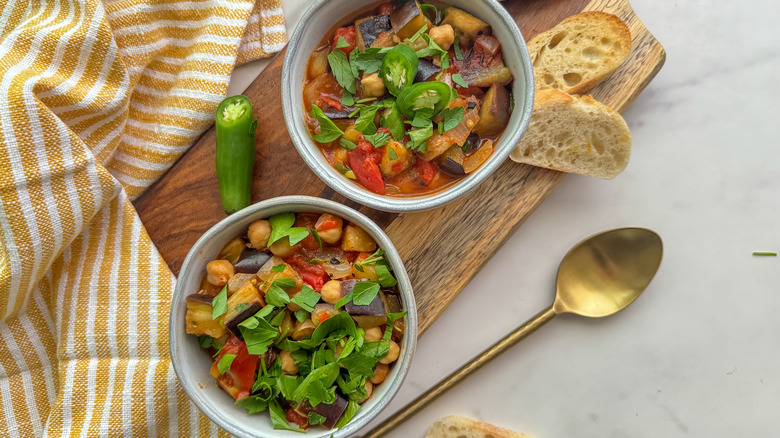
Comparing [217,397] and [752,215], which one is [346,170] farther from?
[752,215]

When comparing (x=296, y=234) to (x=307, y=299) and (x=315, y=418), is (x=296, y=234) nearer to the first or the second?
(x=307, y=299)

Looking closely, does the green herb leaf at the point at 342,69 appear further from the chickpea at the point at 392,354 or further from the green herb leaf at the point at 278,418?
the green herb leaf at the point at 278,418

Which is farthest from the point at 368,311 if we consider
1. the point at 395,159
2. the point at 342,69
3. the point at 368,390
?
→ the point at 342,69

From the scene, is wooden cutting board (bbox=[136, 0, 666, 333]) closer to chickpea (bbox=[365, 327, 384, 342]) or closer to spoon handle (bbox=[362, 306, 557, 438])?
spoon handle (bbox=[362, 306, 557, 438])

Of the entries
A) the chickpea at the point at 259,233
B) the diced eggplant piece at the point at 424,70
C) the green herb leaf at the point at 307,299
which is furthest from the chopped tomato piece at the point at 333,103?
the green herb leaf at the point at 307,299

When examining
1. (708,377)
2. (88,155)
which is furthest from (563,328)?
(88,155)

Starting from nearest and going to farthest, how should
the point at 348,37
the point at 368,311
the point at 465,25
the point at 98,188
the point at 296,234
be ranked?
the point at 368,311
the point at 296,234
the point at 465,25
the point at 348,37
the point at 98,188
